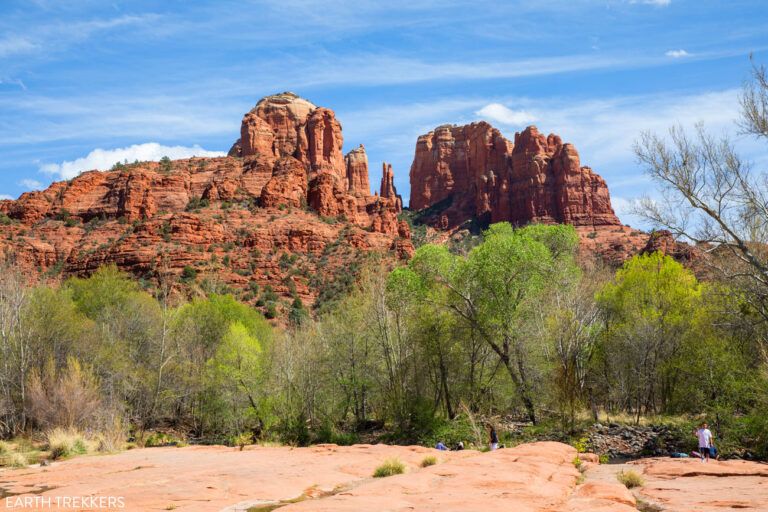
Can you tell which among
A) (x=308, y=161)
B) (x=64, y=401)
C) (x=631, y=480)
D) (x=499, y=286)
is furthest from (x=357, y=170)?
(x=631, y=480)

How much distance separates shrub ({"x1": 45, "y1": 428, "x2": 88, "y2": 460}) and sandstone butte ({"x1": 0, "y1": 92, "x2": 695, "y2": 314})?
2716 centimetres

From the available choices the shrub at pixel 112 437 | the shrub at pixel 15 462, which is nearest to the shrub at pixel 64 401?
the shrub at pixel 112 437

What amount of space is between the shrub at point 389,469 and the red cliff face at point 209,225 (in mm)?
53211

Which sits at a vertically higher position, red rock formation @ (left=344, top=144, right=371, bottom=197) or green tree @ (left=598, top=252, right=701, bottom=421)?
red rock formation @ (left=344, top=144, right=371, bottom=197)

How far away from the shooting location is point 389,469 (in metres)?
14.3

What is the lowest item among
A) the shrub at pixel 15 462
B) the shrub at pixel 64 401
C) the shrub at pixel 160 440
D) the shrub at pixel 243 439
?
the shrub at pixel 243 439

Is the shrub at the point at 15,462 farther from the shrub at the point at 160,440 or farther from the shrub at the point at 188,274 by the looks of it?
the shrub at the point at 188,274

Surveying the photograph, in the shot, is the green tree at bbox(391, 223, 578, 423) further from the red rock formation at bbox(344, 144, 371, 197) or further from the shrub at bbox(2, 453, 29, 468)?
the red rock formation at bbox(344, 144, 371, 197)

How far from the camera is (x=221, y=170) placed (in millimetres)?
98375

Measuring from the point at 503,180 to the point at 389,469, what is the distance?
116 m

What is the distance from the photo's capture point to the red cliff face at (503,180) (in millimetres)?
114438

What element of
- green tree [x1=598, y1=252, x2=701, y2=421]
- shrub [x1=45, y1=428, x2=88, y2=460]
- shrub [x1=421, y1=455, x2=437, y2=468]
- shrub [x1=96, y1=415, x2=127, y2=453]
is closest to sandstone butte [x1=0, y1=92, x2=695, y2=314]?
shrub [x1=96, y1=415, x2=127, y2=453]

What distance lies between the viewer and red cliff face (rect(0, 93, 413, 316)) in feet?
236

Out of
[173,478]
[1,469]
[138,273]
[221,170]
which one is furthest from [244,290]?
[173,478]
